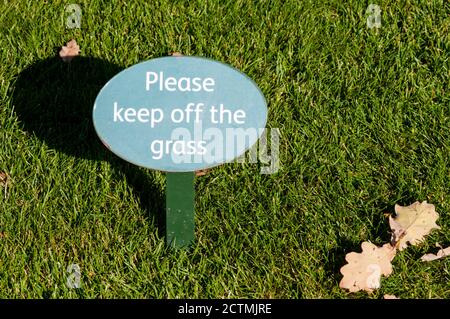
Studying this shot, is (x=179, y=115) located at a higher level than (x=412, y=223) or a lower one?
higher

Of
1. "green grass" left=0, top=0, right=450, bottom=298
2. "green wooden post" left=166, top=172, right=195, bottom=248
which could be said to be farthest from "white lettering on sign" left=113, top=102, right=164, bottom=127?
"green grass" left=0, top=0, right=450, bottom=298

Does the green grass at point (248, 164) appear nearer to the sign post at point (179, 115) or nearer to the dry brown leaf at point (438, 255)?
the dry brown leaf at point (438, 255)

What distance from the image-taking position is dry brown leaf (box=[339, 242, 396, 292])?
2.87m

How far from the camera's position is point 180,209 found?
115 inches

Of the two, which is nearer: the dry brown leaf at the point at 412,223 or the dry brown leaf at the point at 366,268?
the dry brown leaf at the point at 366,268

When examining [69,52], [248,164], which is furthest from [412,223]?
[69,52]

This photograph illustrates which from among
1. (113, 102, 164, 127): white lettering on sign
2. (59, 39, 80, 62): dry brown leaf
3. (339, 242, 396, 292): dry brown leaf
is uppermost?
(59, 39, 80, 62): dry brown leaf

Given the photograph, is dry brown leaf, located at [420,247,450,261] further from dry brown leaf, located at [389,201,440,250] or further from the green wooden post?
the green wooden post

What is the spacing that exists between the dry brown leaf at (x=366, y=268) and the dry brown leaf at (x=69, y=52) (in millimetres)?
1604

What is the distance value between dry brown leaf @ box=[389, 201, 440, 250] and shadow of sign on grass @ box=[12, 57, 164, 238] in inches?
37.2

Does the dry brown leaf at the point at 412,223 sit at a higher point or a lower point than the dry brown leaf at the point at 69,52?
lower

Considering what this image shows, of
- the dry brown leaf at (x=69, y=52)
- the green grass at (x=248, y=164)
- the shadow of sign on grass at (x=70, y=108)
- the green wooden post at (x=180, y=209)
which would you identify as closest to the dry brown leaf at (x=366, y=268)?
the green grass at (x=248, y=164)

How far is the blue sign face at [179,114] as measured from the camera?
2709mm

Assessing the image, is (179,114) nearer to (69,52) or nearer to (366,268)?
(366,268)
